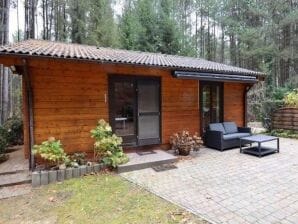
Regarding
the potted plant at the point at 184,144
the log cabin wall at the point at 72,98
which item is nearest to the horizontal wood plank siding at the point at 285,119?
the potted plant at the point at 184,144

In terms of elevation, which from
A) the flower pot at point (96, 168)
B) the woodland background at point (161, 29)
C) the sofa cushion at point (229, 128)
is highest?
the woodland background at point (161, 29)

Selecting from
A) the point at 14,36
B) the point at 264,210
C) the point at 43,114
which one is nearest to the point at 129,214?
the point at 264,210

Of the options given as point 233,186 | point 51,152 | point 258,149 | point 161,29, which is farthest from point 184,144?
point 161,29

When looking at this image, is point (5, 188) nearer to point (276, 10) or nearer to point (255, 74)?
point (255, 74)

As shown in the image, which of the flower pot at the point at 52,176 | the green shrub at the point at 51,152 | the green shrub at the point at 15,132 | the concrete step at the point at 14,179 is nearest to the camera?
the concrete step at the point at 14,179

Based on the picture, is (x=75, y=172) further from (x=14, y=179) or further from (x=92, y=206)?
(x=92, y=206)

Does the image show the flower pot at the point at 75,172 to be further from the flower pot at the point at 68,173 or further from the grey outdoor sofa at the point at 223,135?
the grey outdoor sofa at the point at 223,135

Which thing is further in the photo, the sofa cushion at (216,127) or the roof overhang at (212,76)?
the sofa cushion at (216,127)

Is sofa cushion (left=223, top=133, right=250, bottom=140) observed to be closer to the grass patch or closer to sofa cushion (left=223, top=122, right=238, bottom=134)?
sofa cushion (left=223, top=122, right=238, bottom=134)

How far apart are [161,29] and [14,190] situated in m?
14.8

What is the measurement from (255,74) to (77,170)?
24.3 ft

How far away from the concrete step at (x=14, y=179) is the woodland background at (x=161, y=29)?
9760 mm

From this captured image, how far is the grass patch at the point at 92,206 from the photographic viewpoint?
3533 millimetres

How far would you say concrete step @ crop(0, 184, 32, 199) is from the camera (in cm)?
453
